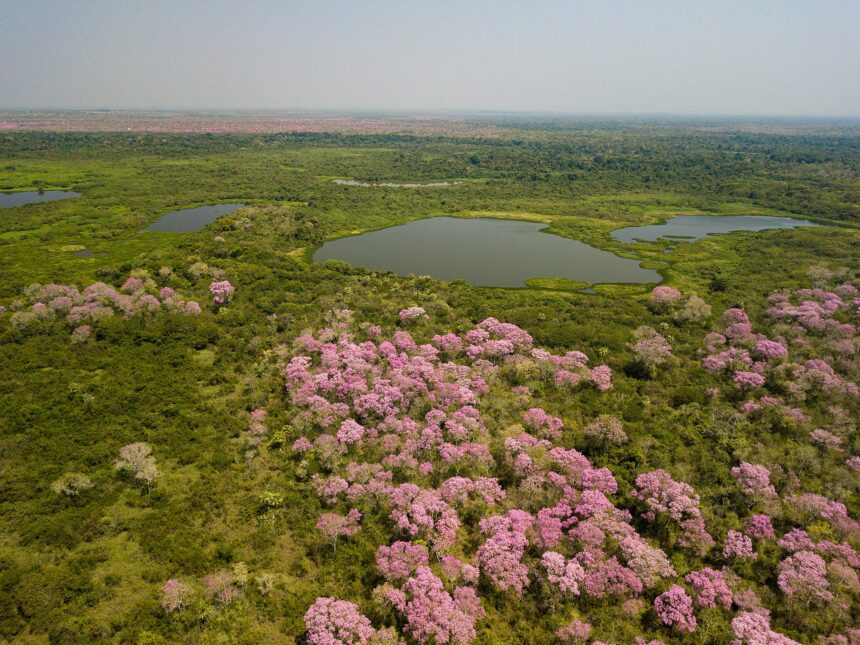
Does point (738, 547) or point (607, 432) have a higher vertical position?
point (607, 432)

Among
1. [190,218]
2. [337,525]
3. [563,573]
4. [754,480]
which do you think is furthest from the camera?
[190,218]

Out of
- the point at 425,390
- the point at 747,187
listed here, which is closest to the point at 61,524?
the point at 425,390

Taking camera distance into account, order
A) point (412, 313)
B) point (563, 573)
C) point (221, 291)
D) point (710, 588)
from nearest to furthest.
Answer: point (710, 588) < point (563, 573) < point (412, 313) < point (221, 291)

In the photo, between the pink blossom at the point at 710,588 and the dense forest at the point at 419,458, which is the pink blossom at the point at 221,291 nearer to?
the dense forest at the point at 419,458

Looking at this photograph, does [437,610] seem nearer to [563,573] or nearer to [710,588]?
[563,573]

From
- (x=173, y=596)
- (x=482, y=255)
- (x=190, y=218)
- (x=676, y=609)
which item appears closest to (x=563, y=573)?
(x=676, y=609)

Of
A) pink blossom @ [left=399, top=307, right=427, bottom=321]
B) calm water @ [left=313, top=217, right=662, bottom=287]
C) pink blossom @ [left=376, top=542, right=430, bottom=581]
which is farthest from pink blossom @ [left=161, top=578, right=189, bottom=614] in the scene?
calm water @ [left=313, top=217, right=662, bottom=287]

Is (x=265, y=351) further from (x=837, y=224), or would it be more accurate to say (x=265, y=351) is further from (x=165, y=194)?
(x=837, y=224)

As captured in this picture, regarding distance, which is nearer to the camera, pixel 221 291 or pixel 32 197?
pixel 221 291
